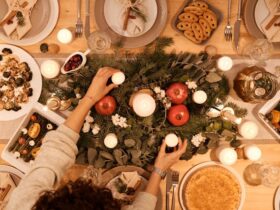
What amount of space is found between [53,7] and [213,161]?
2.76ft

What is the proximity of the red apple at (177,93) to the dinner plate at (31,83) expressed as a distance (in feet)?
1.62

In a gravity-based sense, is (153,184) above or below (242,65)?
below

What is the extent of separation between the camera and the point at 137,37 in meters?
1.34

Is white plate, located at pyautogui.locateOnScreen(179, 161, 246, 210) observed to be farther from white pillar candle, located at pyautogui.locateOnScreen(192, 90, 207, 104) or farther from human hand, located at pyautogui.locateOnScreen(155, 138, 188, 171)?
white pillar candle, located at pyautogui.locateOnScreen(192, 90, 207, 104)

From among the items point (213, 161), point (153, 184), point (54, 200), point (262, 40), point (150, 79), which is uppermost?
point (262, 40)

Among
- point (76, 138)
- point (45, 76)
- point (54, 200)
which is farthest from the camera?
point (45, 76)

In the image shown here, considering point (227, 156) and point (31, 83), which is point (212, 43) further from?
point (31, 83)

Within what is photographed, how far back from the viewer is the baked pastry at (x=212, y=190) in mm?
1296

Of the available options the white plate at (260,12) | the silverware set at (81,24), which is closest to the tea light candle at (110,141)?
the silverware set at (81,24)

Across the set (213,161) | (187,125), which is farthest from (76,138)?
(213,161)

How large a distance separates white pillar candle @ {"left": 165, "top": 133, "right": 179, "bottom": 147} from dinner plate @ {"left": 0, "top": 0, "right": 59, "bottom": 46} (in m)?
0.60

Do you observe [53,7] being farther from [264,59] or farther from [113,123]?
[264,59]

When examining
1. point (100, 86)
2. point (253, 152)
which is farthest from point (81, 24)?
point (253, 152)

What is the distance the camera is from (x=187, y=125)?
127 centimetres
